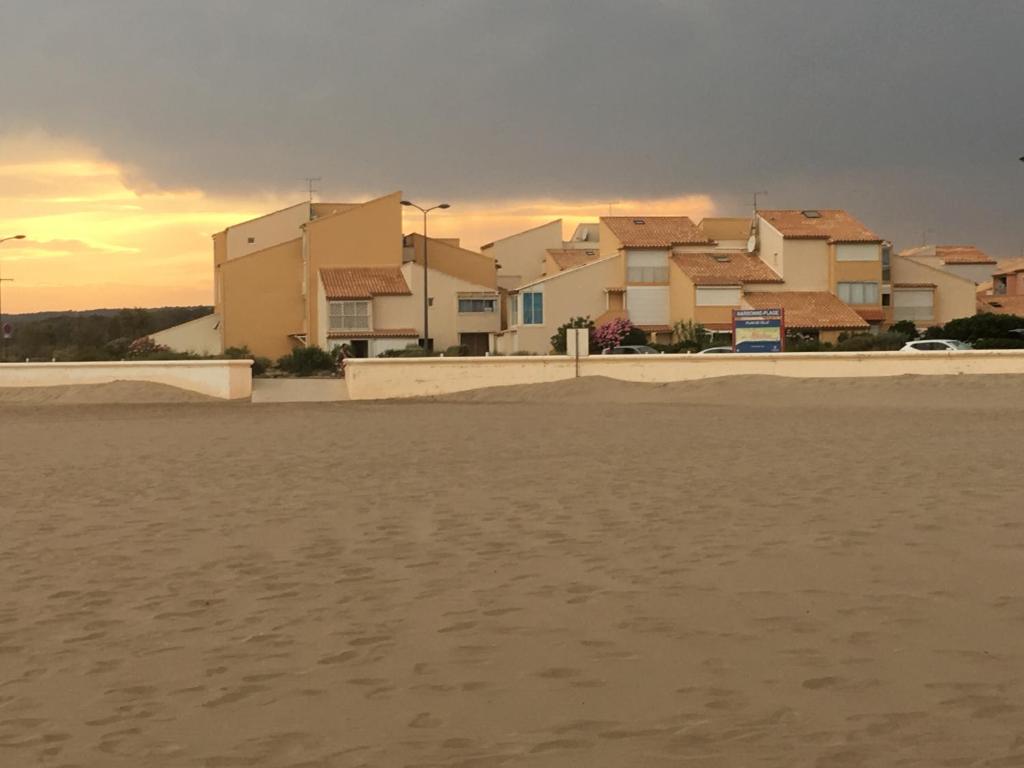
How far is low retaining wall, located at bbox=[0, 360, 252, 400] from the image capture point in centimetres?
A: 3850

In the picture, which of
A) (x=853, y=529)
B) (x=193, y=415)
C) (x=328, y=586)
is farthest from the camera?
(x=193, y=415)

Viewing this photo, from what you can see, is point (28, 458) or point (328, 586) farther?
point (28, 458)

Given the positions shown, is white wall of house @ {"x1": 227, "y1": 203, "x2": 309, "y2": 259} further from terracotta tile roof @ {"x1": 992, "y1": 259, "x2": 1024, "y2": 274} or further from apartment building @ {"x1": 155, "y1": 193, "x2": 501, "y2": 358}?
terracotta tile roof @ {"x1": 992, "y1": 259, "x2": 1024, "y2": 274}

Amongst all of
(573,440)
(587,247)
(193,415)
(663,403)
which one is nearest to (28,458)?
(573,440)

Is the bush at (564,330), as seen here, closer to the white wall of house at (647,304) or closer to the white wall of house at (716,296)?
the white wall of house at (647,304)

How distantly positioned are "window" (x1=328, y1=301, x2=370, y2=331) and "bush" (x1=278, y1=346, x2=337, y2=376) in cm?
519

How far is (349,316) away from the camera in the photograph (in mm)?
68375

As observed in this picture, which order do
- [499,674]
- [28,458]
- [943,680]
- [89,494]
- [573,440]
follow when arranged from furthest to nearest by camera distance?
[573,440] < [28,458] < [89,494] < [499,674] < [943,680]

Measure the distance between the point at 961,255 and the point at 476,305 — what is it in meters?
50.1

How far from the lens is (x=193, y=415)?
1220 inches

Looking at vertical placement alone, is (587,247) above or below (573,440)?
above

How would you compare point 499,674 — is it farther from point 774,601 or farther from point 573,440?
point 573,440

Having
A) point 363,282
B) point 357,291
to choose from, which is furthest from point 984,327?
point 363,282

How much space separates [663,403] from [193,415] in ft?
42.2
